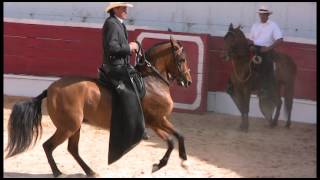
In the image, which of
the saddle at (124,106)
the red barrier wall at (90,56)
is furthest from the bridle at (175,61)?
the red barrier wall at (90,56)

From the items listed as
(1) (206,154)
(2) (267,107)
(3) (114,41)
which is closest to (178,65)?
(3) (114,41)

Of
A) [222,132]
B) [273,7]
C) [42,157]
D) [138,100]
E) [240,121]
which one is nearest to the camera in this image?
[138,100]

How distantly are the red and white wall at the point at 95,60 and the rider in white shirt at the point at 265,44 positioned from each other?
0.74 metres

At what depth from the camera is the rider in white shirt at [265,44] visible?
9805mm

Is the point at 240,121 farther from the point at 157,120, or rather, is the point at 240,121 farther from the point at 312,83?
the point at 157,120

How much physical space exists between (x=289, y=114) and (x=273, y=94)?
36cm

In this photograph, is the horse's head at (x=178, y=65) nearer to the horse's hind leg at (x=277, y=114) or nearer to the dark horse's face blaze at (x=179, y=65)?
the dark horse's face blaze at (x=179, y=65)

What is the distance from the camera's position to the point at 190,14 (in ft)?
38.5

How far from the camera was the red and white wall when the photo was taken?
10.5 meters

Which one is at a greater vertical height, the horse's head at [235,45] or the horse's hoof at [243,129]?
the horse's head at [235,45]

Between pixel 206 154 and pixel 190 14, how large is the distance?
4130 millimetres

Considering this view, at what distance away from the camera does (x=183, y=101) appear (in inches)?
433

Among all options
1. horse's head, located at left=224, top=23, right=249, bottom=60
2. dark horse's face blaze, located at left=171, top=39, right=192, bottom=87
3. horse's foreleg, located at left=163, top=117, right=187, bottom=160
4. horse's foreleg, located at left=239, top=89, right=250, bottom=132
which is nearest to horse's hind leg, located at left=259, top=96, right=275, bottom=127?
horse's foreleg, located at left=239, top=89, right=250, bottom=132

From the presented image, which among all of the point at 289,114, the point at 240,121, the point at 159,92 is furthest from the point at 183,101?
the point at 159,92
